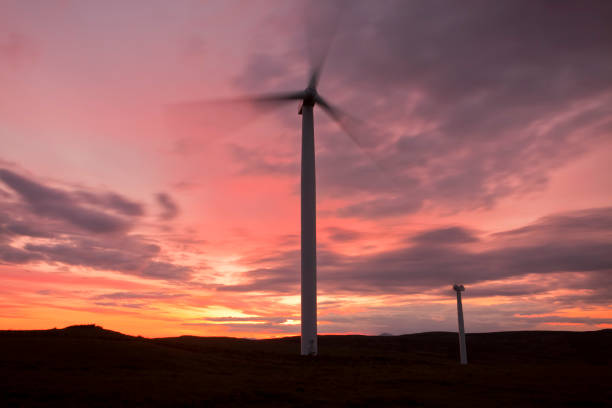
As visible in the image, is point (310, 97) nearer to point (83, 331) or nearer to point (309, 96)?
point (309, 96)

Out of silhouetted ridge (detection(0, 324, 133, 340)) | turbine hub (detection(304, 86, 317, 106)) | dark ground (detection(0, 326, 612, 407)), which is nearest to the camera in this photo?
dark ground (detection(0, 326, 612, 407))

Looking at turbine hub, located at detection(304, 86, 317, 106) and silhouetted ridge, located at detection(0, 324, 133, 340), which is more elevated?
turbine hub, located at detection(304, 86, 317, 106)

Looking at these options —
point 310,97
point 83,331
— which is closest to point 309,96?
point 310,97

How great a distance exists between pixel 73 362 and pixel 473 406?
25831 millimetres

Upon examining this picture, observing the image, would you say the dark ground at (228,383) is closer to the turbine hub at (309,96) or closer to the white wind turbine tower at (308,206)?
the white wind turbine tower at (308,206)

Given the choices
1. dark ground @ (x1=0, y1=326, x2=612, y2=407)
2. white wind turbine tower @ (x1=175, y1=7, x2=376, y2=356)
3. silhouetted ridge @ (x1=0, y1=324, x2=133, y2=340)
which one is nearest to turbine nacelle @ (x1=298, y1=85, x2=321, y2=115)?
white wind turbine tower @ (x1=175, y1=7, x2=376, y2=356)

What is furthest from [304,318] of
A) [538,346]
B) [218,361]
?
[538,346]

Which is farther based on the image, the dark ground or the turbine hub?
the turbine hub

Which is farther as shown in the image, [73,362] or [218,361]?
[218,361]

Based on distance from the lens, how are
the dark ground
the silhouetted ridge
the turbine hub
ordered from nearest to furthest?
the dark ground, the silhouetted ridge, the turbine hub

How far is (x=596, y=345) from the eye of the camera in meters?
122

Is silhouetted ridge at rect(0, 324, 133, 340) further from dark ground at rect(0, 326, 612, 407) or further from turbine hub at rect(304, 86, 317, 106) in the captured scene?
turbine hub at rect(304, 86, 317, 106)

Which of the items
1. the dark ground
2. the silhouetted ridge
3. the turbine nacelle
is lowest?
the dark ground

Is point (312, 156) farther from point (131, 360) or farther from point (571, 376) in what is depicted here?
point (571, 376)
